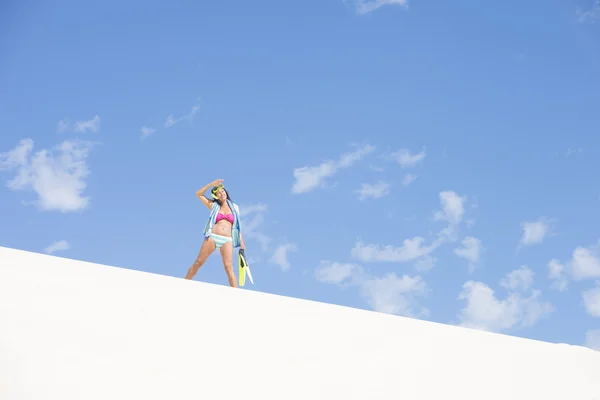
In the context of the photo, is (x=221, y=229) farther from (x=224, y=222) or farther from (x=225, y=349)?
(x=225, y=349)

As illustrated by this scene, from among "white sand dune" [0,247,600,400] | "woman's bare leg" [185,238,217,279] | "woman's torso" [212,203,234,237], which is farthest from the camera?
"woman's torso" [212,203,234,237]

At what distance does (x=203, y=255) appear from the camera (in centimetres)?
823

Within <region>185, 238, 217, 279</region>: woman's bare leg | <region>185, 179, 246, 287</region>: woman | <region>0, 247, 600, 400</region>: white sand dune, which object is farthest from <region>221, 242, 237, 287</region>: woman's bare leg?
<region>0, 247, 600, 400</region>: white sand dune

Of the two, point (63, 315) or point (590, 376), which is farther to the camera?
point (590, 376)

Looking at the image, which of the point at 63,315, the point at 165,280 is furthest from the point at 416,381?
the point at 63,315

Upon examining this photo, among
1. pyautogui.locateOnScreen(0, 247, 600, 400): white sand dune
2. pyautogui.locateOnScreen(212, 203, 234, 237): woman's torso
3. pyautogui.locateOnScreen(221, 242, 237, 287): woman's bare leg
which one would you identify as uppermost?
pyautogui.locateOnScreen(212, 203, 234, 237): woman's torso

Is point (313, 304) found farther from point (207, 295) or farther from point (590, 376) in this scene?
point (590, 376)

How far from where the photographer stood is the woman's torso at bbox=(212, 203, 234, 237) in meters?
8.40

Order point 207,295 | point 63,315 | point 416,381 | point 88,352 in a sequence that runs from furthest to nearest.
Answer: point 207,295 < point 416,381 < point 63,315 < point 88,352

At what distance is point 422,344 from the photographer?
4.52m

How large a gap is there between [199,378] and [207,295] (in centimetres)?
100

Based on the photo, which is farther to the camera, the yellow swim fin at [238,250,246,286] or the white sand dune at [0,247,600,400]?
the yellow swim fin at [238,250,246,286]

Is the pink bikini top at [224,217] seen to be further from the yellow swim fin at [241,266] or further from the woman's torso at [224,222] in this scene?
the yellow swim fin at [241,266]

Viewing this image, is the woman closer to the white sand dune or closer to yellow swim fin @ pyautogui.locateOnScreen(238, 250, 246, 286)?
yellow swim fin @ pyautogui.locateOnScreen(238, 250, 246, 286)
